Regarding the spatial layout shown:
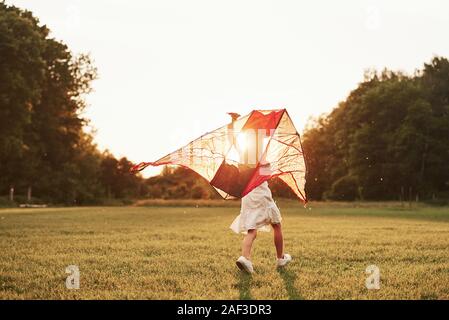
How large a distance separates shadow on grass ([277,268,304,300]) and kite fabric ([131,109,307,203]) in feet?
4.18

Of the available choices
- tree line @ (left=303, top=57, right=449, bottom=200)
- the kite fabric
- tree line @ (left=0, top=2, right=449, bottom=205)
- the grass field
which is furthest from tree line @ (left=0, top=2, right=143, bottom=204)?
the kite fabric

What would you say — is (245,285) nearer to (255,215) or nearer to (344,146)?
(255,215)

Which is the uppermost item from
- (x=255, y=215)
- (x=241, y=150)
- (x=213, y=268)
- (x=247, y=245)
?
(x=241, y=150)

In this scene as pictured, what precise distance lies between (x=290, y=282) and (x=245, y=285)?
2.04 feet

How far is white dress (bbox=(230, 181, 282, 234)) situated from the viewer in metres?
7.85

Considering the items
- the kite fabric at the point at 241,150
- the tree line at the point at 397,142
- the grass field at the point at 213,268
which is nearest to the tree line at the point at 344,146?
the tree line at the point at 397,142

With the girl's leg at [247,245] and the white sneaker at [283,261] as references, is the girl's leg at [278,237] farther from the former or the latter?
the girl's leg at [247,245]

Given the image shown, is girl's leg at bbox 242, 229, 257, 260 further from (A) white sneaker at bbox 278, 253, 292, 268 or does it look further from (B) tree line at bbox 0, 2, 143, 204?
(B) tree line at bbox 0, 2, 143, 204

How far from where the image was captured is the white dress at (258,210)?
785 cm

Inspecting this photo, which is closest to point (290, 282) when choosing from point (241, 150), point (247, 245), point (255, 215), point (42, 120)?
point (247, 245)

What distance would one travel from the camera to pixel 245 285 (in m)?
6.66

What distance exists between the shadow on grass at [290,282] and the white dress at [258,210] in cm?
72

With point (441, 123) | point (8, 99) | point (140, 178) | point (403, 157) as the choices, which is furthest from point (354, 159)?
point (8, 99)
